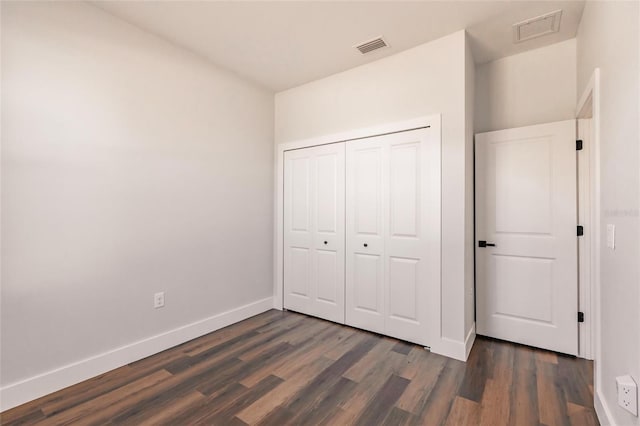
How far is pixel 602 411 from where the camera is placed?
5.29 ft

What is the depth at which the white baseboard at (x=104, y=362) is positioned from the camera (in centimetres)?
184

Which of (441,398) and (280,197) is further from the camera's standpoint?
(280,197)

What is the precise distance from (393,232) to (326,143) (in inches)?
49.1

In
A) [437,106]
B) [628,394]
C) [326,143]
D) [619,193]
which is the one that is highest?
[437,106]

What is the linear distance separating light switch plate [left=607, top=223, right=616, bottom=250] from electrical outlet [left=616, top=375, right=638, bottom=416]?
601 millimetres

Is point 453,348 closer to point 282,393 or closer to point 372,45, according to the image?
point 282,393

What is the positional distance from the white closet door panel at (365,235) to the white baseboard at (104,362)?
A: 133 centimetres

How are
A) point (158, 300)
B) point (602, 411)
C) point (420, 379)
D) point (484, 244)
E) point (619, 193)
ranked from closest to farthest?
point (619, 193), point (602, 411), point (420, 379), point (158, 300), point (484, 244)

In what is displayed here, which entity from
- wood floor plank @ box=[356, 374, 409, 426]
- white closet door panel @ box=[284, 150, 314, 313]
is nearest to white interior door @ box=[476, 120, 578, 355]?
wood floor plank @ box=[356, 374, 409, 426]

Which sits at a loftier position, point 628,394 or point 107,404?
point 628,394

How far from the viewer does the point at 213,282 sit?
3.03 meters

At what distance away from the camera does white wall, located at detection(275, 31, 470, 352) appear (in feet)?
8.09

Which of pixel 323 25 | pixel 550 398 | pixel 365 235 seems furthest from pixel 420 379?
pixel 323 25

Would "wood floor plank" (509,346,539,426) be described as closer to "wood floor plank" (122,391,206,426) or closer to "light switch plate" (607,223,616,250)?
"light switch plate" (607,223,616,250)
